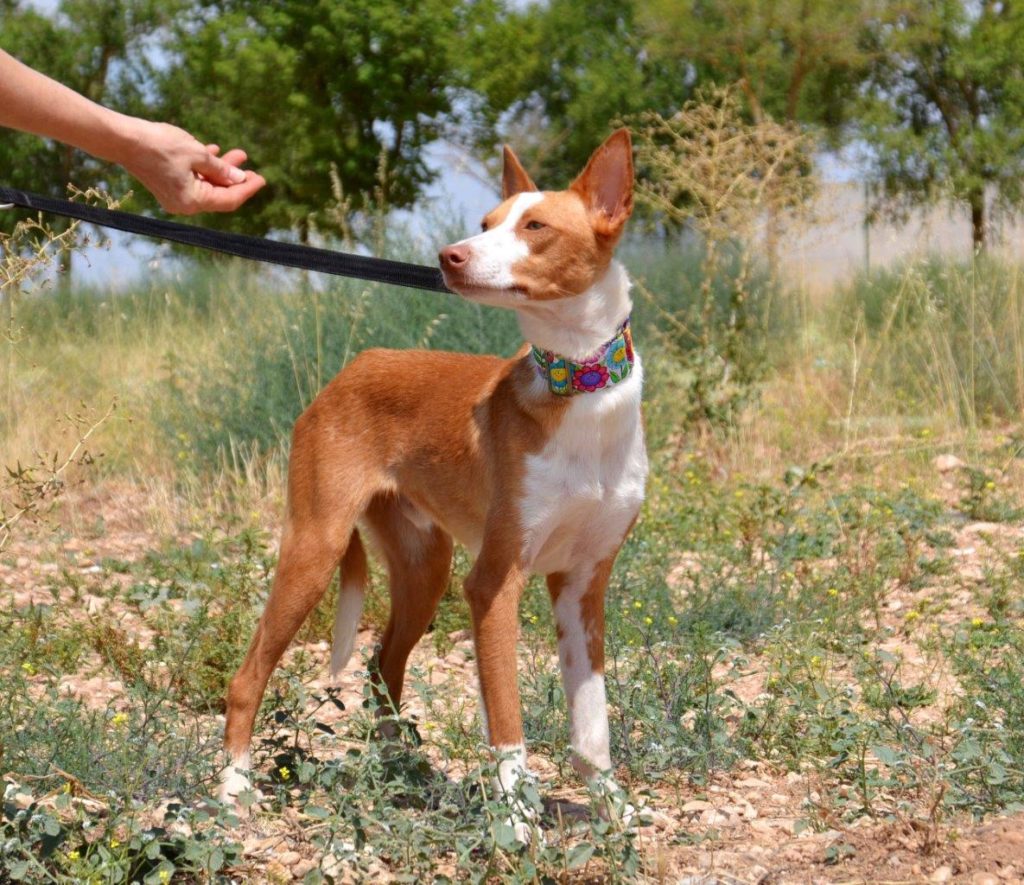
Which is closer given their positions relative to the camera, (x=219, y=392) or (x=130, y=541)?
(x=130, y=541)

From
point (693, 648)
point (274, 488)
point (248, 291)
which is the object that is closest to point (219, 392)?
point (274, 488)

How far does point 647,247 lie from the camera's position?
16.6 metres

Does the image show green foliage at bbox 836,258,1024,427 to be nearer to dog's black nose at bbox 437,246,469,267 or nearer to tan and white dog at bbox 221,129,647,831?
tan and white dog at bbox 221,129,647,831

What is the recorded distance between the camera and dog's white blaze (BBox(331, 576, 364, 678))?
13.6ft

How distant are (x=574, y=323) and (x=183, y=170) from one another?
3.46 ft

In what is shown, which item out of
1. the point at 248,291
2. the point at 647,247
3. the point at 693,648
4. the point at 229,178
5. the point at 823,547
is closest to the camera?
the point at 229,178

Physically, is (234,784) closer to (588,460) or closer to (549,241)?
(588,460)

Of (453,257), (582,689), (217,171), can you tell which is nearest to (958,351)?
(582,689)

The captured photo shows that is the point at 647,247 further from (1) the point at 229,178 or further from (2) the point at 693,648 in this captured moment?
(1) the point at 229,178

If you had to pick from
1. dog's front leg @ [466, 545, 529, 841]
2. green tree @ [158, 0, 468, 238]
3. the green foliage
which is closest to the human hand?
dog's front leg @ [466, 545, 529, 841]

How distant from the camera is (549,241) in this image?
11.2 ft

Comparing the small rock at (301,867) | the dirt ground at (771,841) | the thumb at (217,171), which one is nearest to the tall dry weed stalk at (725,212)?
the dirt ground at (771,841)

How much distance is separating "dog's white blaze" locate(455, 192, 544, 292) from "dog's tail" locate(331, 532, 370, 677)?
119cm

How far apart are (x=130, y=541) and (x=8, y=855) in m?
4.57
